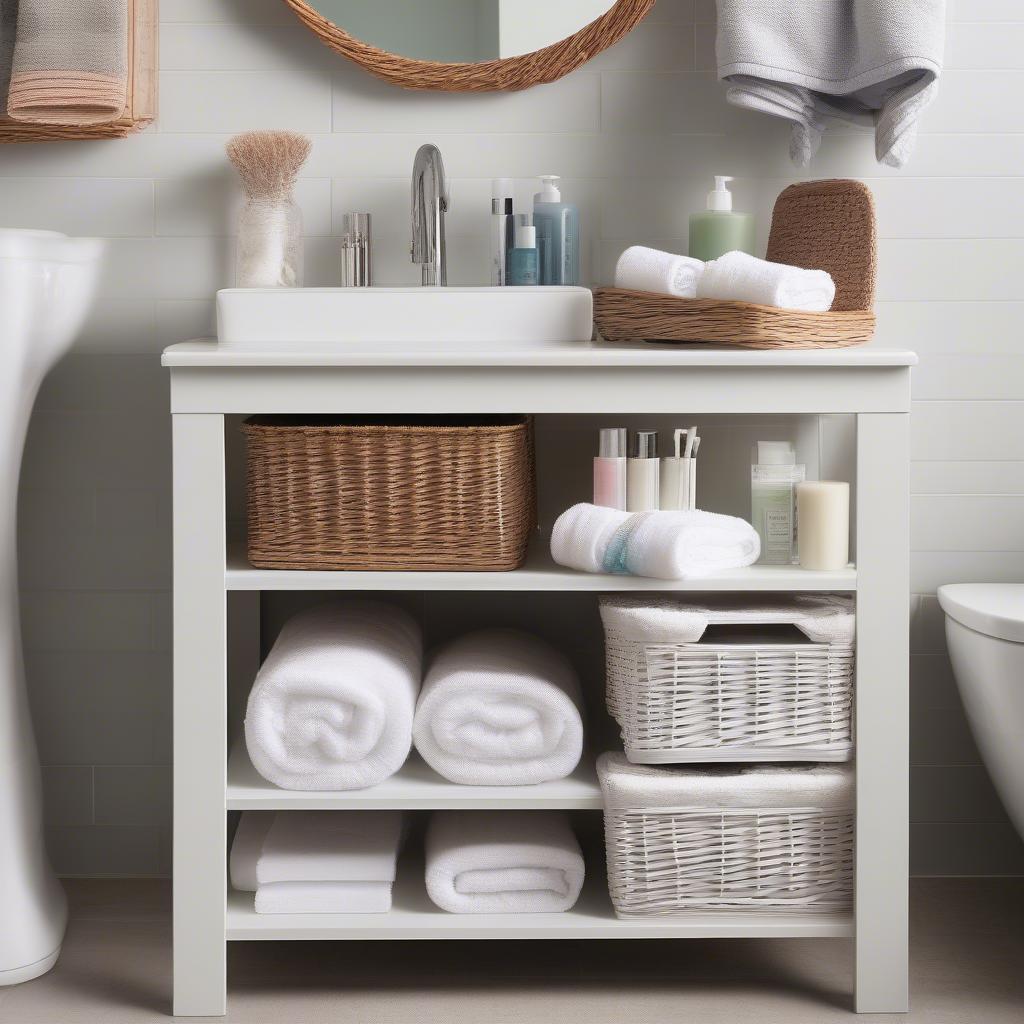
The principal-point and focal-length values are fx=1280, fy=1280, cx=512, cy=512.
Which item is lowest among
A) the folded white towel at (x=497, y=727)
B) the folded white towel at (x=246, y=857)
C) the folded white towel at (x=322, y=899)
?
the folded white towel at (x=322, y=899)

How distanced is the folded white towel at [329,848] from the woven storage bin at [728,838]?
32 cm

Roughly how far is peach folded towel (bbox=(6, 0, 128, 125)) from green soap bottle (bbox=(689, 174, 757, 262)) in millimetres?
856

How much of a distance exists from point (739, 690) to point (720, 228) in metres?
0.68

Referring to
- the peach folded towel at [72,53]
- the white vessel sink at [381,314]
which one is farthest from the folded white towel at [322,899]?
the peach folded towel at [72,53]

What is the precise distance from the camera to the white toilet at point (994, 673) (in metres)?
1.70

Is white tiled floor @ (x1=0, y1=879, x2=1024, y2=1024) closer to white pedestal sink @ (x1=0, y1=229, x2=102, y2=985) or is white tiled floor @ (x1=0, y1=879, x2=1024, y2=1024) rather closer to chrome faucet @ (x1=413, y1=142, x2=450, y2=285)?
white pedestal sink @ (x1=0, y1=229, x2=102, y2=985)

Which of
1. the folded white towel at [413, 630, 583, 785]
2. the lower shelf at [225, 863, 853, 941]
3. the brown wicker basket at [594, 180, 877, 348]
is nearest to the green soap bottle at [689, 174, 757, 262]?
the brown wicker basket at [594, 180, 877, 348]

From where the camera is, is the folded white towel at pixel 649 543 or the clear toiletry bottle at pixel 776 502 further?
the clear toiletry bottle at pixel 776 502

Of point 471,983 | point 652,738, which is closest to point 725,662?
point 652,738

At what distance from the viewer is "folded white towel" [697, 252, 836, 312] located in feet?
5.23

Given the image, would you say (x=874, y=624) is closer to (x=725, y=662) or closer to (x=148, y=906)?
(x=725, y=662)

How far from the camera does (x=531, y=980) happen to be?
1784mm

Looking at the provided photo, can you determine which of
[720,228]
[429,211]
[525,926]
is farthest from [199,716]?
[720,228]

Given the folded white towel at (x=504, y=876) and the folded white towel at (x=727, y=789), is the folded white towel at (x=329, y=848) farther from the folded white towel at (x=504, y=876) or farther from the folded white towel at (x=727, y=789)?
the folded white towel at (x=727, y=789)
